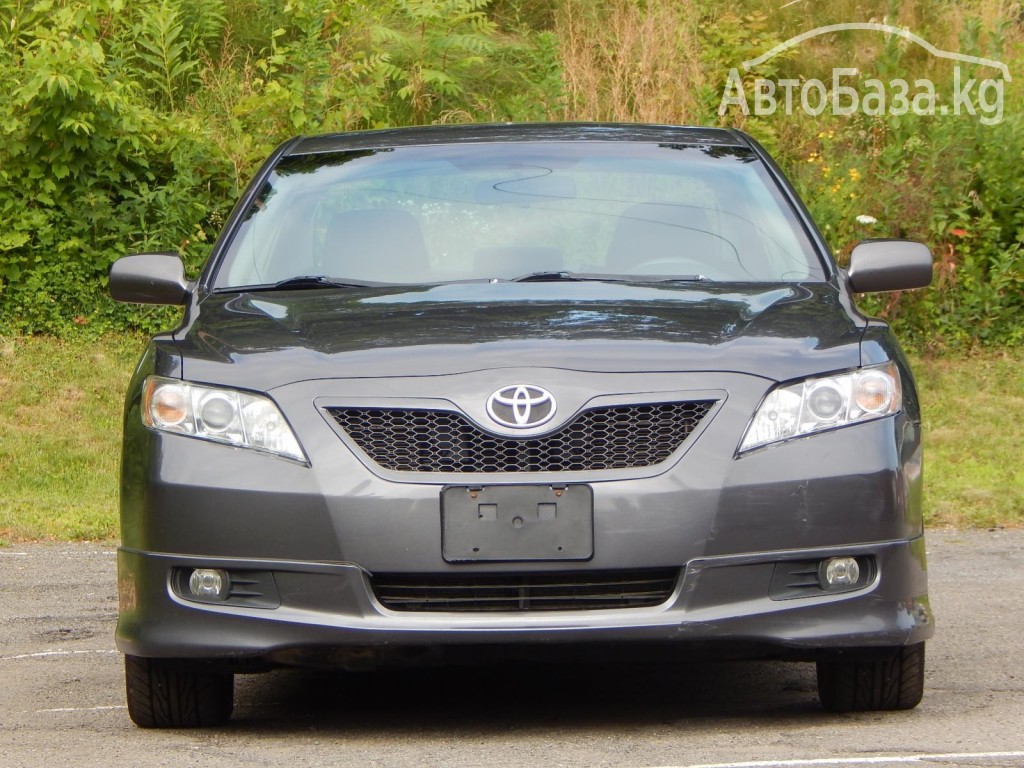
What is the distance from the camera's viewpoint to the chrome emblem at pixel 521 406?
4004mm

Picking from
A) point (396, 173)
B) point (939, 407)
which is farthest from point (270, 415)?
point (939, 407)

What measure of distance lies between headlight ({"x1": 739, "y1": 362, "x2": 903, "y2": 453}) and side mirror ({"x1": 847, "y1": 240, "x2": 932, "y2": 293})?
2.90 feet

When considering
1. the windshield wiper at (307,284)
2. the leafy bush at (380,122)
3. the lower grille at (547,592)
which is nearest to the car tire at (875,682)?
the lower grille at (547,592)

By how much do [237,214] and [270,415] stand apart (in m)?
1.58

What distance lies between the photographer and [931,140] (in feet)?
41.4

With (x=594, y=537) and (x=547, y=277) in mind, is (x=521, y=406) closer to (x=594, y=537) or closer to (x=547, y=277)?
(x=594, y=537)

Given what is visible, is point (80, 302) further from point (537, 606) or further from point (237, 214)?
point (537, 606)

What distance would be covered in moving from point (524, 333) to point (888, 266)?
142cm

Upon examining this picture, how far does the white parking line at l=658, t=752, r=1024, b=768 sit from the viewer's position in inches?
149

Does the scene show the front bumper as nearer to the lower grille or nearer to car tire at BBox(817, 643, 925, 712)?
the lower grille

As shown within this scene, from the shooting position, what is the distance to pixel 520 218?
210 inches

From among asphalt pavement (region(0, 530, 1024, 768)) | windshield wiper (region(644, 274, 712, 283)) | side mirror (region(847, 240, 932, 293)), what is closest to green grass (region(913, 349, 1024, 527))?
asphalt pavement (region(0, 530, 1024, 768))

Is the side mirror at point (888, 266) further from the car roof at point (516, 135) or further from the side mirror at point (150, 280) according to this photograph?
the side mirror at point (150, 280)

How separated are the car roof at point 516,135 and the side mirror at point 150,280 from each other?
797 mm
